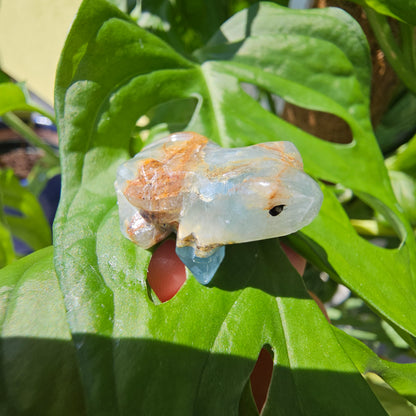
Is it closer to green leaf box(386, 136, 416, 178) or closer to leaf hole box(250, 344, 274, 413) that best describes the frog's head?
leaf hole box(250, 344, 274, 413)

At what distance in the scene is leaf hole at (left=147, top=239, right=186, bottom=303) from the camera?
36 cm

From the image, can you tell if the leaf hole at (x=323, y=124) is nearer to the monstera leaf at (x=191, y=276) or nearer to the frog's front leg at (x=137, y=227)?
the monstera leaf at (x=191, y=276)

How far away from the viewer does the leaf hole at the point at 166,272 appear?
0.36 meters

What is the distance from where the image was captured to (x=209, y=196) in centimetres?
31

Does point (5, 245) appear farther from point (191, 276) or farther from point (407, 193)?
point (407, 193)

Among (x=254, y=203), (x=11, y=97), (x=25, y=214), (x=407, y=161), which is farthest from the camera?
(x=25, y=214)

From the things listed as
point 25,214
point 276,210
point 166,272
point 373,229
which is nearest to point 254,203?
point 276,210

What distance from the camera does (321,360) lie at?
338 millimetres

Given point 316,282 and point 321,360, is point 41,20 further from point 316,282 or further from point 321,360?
point 321,360

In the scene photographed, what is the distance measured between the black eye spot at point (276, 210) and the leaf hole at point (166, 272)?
0.37ft

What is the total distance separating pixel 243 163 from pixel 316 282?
1.47 feet

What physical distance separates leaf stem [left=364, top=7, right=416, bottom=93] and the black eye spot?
362mm

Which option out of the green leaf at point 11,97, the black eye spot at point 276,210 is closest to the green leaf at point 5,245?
the green leaf at point 11,97

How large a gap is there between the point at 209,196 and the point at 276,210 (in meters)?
0.05
